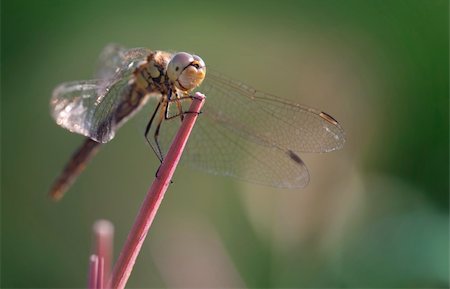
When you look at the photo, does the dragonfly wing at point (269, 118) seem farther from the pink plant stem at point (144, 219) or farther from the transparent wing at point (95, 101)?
the pink plant stem at point (144, 219)

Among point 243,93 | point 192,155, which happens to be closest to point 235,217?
point 192,155

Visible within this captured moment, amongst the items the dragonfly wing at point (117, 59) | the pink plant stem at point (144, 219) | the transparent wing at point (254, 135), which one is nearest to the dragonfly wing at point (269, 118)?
the transparent wing at point (254, 135)

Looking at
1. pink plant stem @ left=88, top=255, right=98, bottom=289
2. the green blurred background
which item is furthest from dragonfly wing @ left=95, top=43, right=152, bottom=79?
pink plant stem @ left=88, top=255, right=98, bottom=289

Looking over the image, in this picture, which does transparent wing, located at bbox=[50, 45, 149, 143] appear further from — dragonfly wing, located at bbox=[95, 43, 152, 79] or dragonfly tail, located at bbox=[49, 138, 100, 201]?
dragonfly tail, located at bbox=[49, 138, 100, 201]

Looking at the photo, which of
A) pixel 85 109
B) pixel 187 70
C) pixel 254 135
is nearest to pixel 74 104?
pixel 85 109

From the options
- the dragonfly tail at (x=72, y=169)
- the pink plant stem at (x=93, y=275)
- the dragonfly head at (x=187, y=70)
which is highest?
the dragonfly head at (x=187, y=70)
